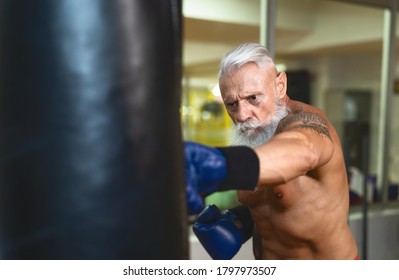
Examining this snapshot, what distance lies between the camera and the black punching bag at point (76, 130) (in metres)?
0.58

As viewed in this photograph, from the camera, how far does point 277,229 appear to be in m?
1.25

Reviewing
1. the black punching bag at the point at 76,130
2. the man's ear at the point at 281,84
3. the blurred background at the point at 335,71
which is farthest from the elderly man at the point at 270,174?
the blurred background at the point at 335,71

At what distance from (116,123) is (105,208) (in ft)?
0.34

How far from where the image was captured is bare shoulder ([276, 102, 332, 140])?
92cm

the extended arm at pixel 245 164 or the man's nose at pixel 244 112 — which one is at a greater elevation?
the man's nose at pixel 244 112

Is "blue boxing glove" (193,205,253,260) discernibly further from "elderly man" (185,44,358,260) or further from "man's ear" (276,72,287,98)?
"man's ear" (276,72,287,98)

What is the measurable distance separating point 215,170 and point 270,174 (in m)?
0.10

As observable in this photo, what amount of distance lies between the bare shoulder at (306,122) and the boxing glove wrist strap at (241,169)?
0.22 metres

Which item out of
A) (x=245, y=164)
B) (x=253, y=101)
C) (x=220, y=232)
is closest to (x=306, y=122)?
(x=253, y=101)

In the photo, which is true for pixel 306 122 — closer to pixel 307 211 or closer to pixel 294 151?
pixel 294 151

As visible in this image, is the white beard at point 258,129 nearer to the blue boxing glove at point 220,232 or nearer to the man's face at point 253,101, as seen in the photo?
the man's face at point 253,101

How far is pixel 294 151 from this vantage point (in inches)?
30.8
